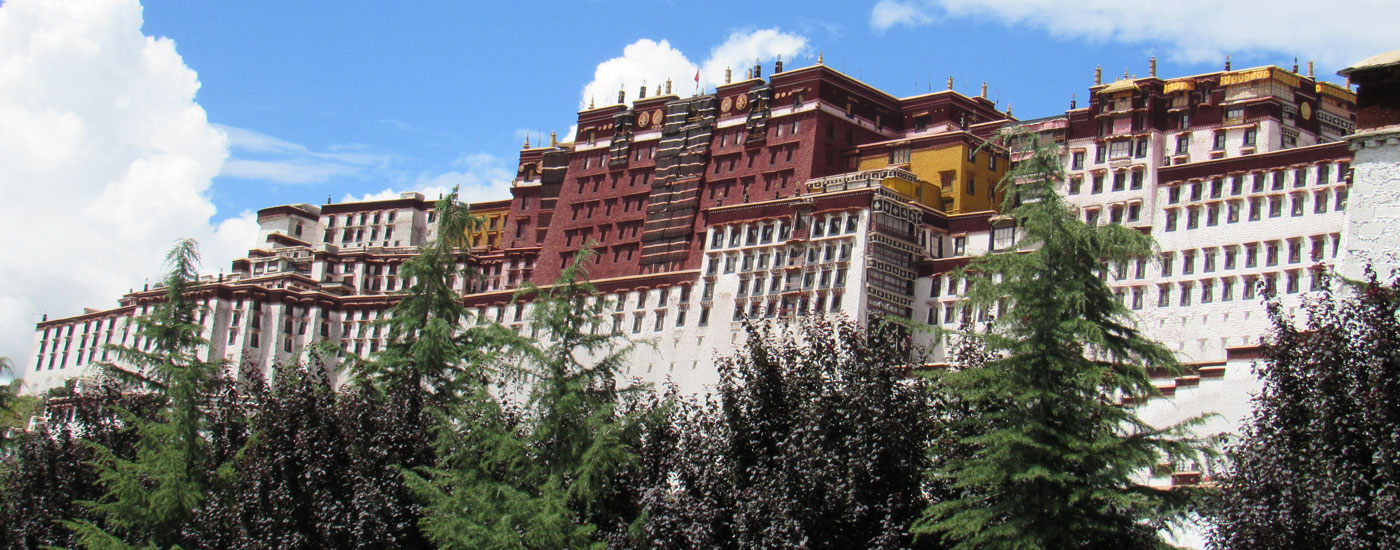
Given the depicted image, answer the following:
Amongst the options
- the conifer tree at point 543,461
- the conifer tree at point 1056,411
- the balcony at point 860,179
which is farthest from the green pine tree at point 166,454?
the balcony at point 860,179

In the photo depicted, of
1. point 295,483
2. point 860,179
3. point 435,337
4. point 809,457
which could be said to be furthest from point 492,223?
point 809,457

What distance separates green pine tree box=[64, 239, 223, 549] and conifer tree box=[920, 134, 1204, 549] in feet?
86.6

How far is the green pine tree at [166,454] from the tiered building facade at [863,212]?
4401 millimetres

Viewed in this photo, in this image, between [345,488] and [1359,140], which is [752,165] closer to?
[345,488]

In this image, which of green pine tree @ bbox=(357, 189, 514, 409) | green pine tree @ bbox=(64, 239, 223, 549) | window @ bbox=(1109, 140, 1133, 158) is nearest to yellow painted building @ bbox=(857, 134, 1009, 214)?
window @ bbox=(1109, 140, 1133, 158)

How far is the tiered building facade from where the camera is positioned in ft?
270

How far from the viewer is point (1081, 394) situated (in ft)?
115

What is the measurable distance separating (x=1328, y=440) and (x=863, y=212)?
62.1m

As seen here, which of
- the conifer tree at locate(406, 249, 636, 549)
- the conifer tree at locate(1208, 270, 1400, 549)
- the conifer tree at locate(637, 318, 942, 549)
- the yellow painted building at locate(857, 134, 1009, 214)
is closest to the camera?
the conifer tree at locate(1208, 270, 1400, 549)

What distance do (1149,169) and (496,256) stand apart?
2134 inches

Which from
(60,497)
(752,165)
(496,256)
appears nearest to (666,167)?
(752,165)

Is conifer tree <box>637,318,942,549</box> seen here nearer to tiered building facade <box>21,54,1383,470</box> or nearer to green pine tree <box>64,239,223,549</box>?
green pine tree <box>64,239,223,549</box>

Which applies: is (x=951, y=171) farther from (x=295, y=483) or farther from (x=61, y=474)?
(x=295, y=483)

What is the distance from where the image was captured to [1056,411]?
3372 cm
